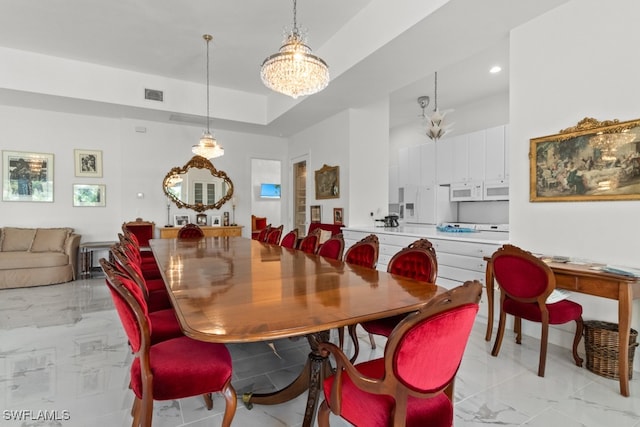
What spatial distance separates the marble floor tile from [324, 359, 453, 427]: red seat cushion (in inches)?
25.7

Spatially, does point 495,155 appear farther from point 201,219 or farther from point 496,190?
point 201,219

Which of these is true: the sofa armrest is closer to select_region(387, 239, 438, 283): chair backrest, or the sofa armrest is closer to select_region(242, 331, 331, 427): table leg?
select_region(242, 331, 331, 427): table leg

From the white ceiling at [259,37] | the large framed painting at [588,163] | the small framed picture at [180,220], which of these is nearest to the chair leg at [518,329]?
the large framed painting at [588,163]

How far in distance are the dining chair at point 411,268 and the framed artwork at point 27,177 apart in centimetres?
614

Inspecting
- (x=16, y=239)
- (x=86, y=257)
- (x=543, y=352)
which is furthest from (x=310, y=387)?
(x=16, y=239)

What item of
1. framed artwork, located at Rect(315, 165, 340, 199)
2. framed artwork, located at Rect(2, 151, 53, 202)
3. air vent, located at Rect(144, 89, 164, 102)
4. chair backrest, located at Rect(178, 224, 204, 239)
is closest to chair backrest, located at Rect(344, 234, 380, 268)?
framed artwork, located at Rect(315, 165, 340, 199)

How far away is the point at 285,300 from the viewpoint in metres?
1.49

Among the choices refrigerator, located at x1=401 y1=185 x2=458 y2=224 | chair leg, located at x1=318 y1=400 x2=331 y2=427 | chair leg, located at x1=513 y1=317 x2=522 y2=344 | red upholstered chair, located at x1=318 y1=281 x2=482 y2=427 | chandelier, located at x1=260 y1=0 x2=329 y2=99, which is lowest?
chair leg, located at x1=513 y1=317 x2=522 y2=344

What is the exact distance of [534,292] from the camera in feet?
7.55

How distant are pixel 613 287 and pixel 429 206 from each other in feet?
15.0

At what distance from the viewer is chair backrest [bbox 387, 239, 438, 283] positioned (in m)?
2.11

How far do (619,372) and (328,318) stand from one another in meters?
2.12

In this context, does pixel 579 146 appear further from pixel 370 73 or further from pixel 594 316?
pixel 370 73

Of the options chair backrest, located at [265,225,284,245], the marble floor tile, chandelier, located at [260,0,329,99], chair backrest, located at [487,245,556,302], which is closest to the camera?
the marble floor tile
